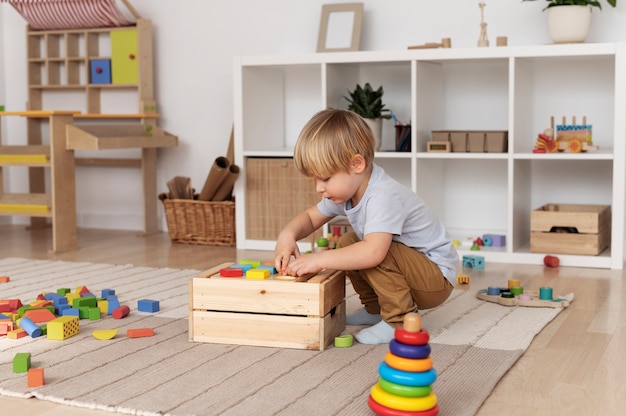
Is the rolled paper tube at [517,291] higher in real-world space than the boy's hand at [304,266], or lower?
lower

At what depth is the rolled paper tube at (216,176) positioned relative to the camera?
12.1 ft

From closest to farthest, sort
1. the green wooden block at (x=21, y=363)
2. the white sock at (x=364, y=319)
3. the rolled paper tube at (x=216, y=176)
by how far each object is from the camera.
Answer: the green wooden block at (x=21, y=363), the white sock at (x=364, y=319), the rolled paper tube at (x=216, y=176)

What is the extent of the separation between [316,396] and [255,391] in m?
0.13

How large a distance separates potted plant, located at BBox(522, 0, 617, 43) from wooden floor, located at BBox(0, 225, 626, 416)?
93 cm

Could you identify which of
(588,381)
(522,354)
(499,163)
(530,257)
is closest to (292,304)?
(522,354)

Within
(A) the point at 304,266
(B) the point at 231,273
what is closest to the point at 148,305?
(B) the point at 231,273

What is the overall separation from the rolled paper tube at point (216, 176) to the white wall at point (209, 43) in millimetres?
499

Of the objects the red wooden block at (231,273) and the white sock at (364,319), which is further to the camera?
the white sock at (364,319)

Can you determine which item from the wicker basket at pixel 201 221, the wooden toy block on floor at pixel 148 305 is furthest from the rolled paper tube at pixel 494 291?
the wicker basket at pixel 201 221

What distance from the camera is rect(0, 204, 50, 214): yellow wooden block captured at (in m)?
3.57

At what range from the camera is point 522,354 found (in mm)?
1962

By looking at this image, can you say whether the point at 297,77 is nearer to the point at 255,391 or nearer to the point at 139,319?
the point at 139,319

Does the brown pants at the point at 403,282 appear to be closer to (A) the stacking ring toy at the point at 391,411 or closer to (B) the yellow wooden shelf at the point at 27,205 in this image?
(A) the stacking ring toy at the point at 391,411

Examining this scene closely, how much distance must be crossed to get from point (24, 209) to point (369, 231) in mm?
2194
